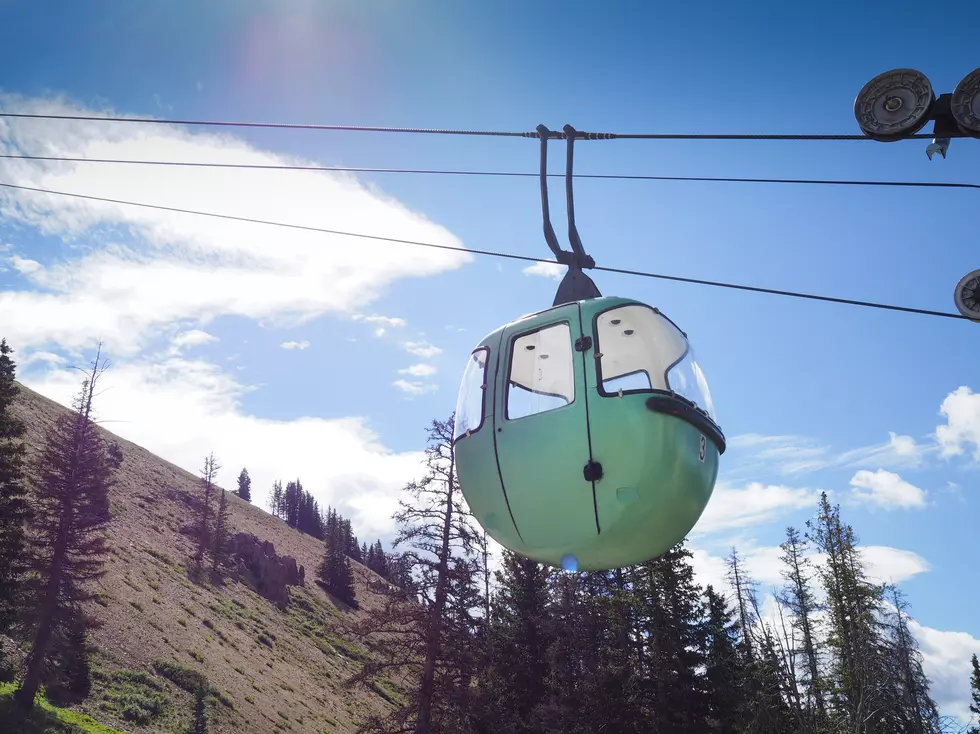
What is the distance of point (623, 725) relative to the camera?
90.4ft

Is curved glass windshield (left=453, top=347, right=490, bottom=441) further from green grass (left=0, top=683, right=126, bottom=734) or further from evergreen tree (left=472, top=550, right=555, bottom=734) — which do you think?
green grass (left=0, top=683, right=126, bottom=734)

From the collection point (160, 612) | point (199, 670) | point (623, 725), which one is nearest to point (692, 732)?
point (623, 725)

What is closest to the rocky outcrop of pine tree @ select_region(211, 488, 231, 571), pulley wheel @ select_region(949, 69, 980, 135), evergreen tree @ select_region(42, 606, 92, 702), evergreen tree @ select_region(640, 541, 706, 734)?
pine tree @ select_region(211, 488, 231, 571)

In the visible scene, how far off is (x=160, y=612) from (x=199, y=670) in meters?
8.61

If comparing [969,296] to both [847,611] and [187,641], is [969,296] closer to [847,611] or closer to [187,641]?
[847,611]

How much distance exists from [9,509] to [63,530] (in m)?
2.59

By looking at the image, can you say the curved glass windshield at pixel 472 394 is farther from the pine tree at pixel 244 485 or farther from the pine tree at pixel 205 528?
the pine tree at pixel 244 485

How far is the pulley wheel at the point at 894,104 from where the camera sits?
5.66 meters

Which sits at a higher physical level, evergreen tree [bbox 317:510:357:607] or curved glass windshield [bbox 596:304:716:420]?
evergreen tree [bbox 317:510:357:607]

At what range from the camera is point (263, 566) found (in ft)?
272

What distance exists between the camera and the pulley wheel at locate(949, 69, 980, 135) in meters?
5.52

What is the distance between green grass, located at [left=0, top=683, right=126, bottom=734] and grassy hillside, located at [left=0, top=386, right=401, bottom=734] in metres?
1.30

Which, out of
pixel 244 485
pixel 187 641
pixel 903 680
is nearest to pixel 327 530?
pixel 244 485

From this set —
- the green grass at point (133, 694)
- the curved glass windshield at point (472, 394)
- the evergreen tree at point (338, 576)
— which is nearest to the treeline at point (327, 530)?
the evergreen tree at point (338, 576)
